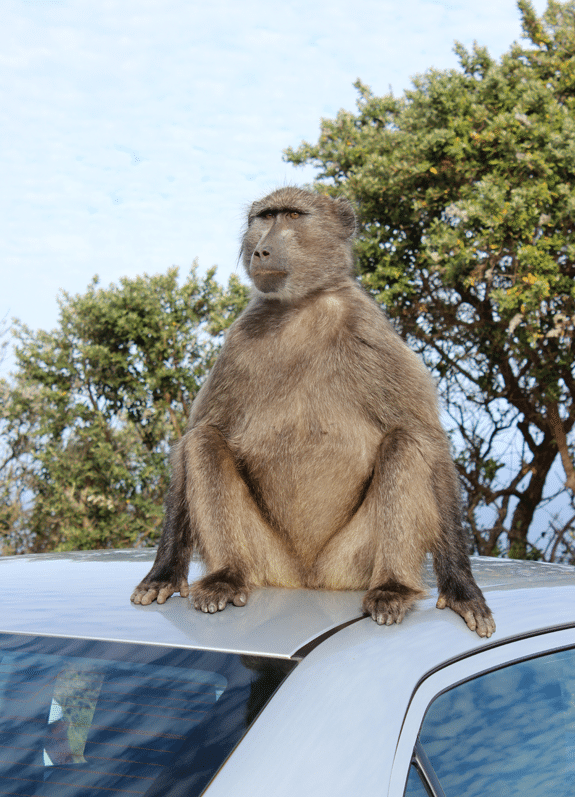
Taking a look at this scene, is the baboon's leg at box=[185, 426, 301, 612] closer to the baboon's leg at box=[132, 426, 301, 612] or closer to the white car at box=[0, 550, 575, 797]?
the baboon's leg at box=[132, 426, 301, 612]

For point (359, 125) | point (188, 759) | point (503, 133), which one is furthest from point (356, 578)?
point (359, 125)

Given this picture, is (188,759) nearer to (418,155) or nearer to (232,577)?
(232,577)

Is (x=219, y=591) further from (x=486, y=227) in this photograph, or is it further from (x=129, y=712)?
(x=486, y=227)

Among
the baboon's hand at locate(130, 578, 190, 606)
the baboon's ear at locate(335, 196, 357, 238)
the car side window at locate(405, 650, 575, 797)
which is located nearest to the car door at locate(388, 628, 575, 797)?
the car side window at locate(405, 650, 575, 797)

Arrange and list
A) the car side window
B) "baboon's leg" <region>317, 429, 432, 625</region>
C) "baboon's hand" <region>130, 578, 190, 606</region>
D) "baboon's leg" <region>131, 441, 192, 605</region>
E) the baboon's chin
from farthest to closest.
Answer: the baboon's chin
"baboon's leg" <region>317, 429, 432, 625</region>
"baboon's leg" <region>131, 441, 192, 605</region>
"baboon's hand" <region>130, 578, 190, 606</region>
the car side window

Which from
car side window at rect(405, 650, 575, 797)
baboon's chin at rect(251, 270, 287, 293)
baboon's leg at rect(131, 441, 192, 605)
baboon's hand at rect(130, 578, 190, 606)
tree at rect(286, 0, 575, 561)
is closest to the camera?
car side window at rect(405, 650, 575, 797)

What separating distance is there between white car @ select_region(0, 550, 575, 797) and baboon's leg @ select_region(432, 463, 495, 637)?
0.14 feet

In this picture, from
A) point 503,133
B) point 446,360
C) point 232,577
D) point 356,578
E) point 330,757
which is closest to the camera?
point 330,757

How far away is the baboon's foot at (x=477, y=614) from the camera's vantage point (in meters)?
1.47

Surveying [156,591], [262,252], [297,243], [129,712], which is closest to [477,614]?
[129,712]

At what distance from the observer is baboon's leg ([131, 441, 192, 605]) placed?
6.56 feet

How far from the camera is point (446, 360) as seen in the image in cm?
790

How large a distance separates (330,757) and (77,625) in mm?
513

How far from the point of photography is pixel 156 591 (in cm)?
186
